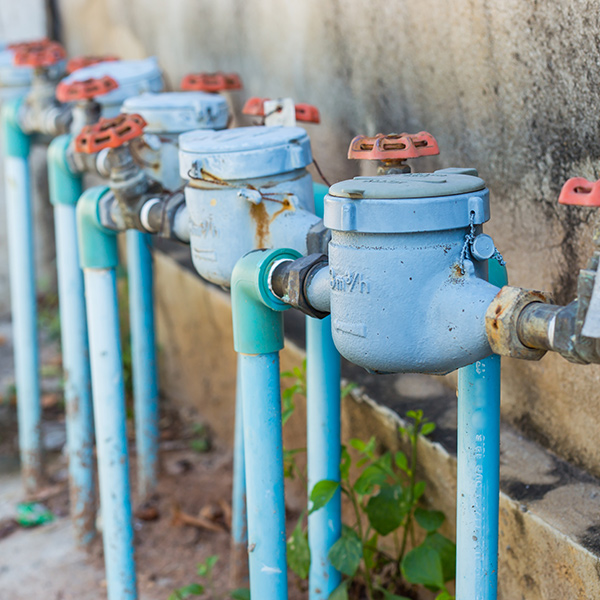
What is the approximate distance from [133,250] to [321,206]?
3.61 feet

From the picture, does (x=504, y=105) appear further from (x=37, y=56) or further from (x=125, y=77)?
(x=37, y=56)

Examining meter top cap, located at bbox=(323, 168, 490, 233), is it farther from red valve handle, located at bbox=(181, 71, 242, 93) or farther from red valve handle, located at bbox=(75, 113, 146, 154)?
red valve handle, located at bbox=(181, 71, 242, 93)

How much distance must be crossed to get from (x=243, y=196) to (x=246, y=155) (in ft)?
0.25

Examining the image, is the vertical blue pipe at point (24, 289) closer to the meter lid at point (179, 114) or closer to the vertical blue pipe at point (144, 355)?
the vertical blue pipe at point (144, 355)

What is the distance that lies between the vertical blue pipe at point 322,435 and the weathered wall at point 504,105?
350 millimetres

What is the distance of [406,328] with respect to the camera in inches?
42.1

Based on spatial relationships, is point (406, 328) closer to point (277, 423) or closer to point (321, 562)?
point (277, 423)

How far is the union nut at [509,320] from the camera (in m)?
1.00

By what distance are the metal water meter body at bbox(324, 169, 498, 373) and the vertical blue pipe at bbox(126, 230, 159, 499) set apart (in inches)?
61.4

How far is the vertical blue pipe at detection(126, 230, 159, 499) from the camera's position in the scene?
8.61 feet

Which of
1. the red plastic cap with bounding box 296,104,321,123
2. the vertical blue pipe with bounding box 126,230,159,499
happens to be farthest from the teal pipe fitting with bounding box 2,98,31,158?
the red plastic cap with bounding box 296,104,321,123

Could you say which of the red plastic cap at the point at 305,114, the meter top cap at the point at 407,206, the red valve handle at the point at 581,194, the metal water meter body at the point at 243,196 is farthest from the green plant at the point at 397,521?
the red valve handle at the point at 581,194

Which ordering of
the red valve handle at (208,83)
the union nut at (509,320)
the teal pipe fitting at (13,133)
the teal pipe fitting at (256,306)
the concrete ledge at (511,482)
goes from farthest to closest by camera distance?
the teal pipe fitting at (13,133)
the red valve handle at (208,83)
the concrete ledge at (511,482)
the teal pipe fitting at (256,306)
the union nut at (509,320)

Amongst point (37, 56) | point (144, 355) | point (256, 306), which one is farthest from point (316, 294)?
point (37, 56)
